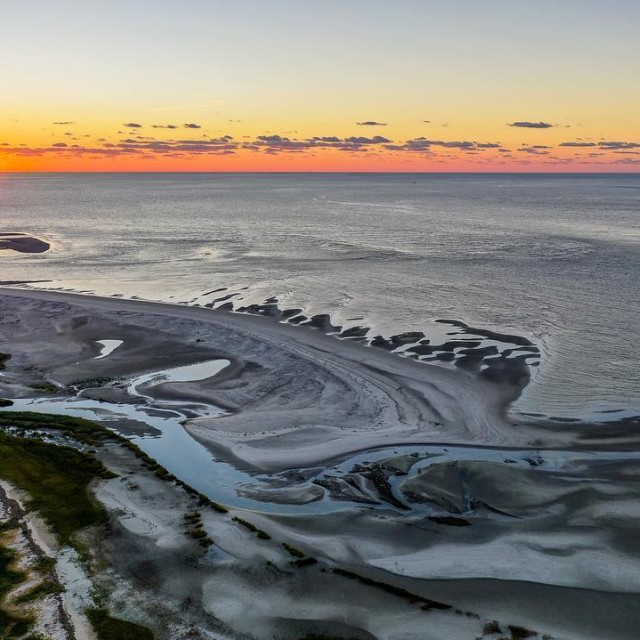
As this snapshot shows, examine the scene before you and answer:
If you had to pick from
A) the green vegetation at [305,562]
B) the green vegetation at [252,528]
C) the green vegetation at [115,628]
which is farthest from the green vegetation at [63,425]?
the green vegetation at [305,562]

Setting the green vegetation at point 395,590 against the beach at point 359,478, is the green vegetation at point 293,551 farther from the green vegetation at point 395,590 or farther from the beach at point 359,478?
the green vegetation at point 395,590

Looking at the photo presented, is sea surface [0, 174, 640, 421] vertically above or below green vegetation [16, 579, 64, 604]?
above

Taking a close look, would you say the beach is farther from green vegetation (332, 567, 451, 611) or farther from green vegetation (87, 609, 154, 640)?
green vegetation (87, 609, 154, 640)

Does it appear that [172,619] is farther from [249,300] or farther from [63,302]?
[63,302]

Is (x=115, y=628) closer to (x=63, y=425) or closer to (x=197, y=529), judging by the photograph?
(x=197, y=529)

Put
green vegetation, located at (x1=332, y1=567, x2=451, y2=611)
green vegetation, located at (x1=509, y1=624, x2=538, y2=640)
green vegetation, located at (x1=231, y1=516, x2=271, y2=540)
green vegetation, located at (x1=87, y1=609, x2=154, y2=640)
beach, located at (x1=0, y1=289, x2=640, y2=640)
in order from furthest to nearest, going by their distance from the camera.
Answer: green vegetation, located at (x1=231, y1=516, x2=271, y2=540)
beach, located at (x1=0, y1=289, x2=640, y2=640)
green vegetation, located at (x1=332, y1=567, x2=451, y2=611)
green vegetation, located at (x1=509, y1=624, x2=538, y2=640)
green vegetation, located at (x1=87, y1=609, x2=154, y2=640)

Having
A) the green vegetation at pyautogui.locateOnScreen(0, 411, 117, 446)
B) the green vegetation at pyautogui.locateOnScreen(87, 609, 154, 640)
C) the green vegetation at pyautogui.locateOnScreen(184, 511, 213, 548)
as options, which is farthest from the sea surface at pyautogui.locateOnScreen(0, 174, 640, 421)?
the green vegetation at pyautogui.locateOnScreen(87, 609, 154, 640)
